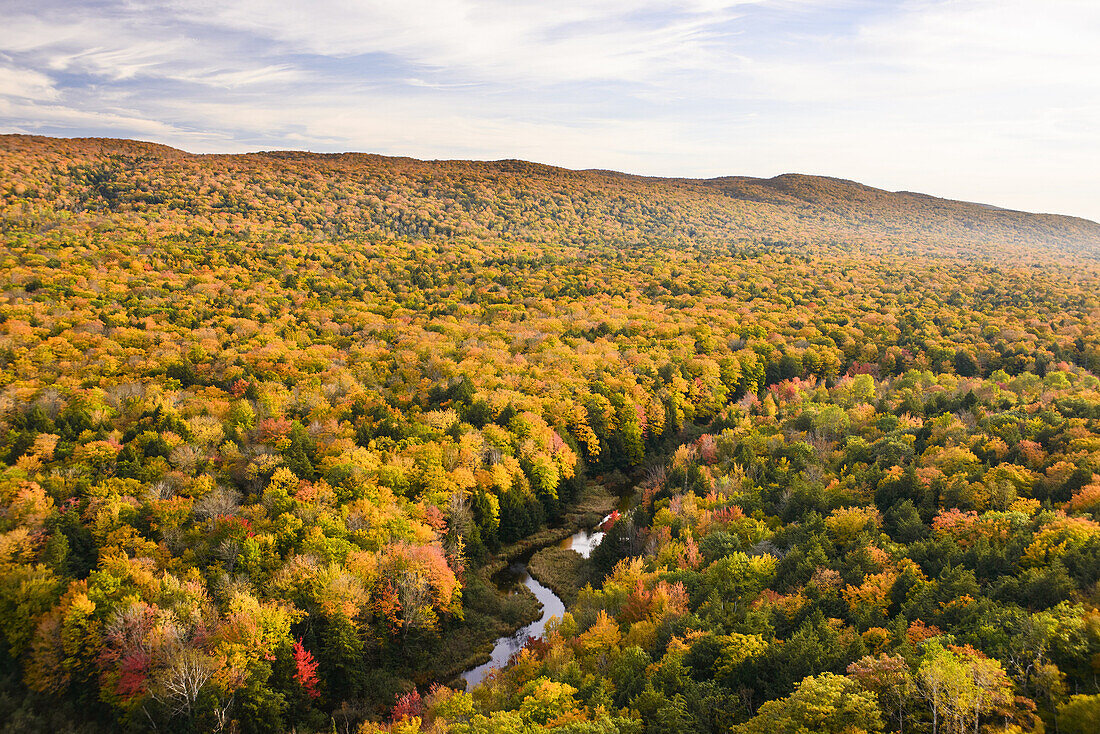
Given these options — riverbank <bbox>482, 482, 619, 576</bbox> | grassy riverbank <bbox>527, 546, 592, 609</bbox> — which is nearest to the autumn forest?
grassy riverbank <bbox>527, 546, 592, 609</bbox>

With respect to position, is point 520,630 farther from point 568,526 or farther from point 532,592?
point 568,526

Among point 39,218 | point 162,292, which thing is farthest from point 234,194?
point 162,292

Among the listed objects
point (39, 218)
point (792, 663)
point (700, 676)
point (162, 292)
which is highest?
point (39, 218)

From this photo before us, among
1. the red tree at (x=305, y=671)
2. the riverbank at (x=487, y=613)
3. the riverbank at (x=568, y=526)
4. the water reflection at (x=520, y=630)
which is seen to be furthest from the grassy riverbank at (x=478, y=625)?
the red tree at (x=305, y=671)

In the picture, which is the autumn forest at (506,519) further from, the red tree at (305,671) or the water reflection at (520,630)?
the water reflection at (520,630)

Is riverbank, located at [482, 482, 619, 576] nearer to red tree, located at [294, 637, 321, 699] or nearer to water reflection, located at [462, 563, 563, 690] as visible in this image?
water reflection, located at [462, 563, 563, 690]

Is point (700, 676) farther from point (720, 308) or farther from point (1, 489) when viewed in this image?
point (720, 308)

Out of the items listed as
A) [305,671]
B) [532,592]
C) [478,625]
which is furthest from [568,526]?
[305,671]
